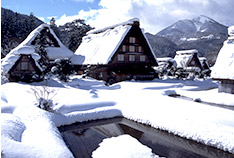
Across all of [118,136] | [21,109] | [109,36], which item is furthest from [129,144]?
[109,36]

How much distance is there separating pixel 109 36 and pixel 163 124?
1764cm

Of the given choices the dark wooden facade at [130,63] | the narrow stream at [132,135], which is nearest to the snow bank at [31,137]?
the narrow stream at [132,135]

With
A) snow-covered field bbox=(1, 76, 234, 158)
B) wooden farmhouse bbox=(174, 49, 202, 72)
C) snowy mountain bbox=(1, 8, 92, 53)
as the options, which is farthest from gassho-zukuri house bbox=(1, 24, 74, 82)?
wooden farmhouse bbox=(174, 49, 202, 72)

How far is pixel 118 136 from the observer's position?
865cm

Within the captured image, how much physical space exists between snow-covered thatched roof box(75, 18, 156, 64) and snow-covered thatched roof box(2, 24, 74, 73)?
3.04 metres

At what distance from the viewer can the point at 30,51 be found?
60.2 feet

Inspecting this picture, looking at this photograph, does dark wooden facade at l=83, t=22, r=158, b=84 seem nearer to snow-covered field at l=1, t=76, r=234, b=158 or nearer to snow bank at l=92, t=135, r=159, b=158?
snow-covered field at l=1, t=76, r=234, b=158

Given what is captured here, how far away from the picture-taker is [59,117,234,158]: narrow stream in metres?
7.29

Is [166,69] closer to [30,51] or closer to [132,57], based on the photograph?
[132,57]

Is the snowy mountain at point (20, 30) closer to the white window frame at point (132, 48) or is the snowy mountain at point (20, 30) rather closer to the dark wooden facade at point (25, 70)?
the dark wooden facade at point (25, 70)

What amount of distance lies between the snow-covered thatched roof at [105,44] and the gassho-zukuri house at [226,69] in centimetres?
1045

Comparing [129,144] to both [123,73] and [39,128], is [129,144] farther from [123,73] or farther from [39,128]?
[123,73]

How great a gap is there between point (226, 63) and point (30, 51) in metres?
17.6

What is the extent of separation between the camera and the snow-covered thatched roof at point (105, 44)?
21558 mm
